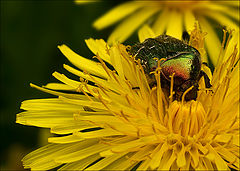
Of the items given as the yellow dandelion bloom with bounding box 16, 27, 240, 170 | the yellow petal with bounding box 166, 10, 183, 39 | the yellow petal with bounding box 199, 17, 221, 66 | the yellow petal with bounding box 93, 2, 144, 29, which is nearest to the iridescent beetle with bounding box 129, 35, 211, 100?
the yellow dandelion bloom with bounding box 16, 27, 240, 170

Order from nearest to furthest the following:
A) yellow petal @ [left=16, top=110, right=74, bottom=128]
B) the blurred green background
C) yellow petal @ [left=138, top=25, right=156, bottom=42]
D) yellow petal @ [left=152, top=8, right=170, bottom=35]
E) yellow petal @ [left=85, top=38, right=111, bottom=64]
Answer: yellow petal @ [left=16, top=110, right=74, bottom=128]
yellow petal @ [left=85, top=38, right=111, bottom=64]
yellow petal @ [left=138, top=25, right=156, bottom=42]
the blurred green background
yellow petal @ [left=152, top=8, right=170, bottom=35]

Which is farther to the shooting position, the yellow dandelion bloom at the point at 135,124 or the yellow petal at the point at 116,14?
the yellow petal at the point at 116,14

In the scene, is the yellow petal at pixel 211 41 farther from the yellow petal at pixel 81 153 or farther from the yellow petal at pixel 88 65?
the yellow petal at pixel 81 153

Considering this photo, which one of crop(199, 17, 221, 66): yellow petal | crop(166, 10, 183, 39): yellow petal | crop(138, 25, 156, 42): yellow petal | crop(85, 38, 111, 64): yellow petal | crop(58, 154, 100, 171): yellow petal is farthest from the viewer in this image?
crop(199, 17, 221, 66): yellow petal

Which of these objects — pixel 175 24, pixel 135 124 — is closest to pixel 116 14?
pixel 175 24

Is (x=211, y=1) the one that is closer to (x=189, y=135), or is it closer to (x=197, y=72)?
(x=197, y=72)

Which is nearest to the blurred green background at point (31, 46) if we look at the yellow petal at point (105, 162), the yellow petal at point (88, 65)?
the yellow petal at point (88, 65)

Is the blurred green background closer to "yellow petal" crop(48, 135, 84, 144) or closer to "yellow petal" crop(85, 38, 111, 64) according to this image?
"yellow petal" crop(85, 38, 111, 64)
